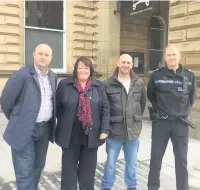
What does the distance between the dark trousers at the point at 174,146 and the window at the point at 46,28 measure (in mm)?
7646

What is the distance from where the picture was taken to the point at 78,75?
3.28 m

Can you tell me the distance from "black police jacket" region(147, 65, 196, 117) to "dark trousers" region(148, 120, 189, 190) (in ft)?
0.54

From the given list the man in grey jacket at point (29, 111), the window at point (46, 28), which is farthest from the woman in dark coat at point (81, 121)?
the window at point (46, 28)

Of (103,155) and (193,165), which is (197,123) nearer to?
(193,165)

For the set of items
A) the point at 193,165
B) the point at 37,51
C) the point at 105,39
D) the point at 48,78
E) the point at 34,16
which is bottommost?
the point at 193,165

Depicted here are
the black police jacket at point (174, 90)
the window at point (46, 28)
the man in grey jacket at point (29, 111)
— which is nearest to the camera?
the man in grey jacket at point (29, 111)

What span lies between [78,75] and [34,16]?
26.2 ft

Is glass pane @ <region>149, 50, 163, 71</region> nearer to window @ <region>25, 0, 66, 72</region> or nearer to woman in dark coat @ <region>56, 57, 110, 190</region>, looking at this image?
window @ <region>25, 0, 66, 72</region>

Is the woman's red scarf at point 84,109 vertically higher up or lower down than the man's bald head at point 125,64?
lower down

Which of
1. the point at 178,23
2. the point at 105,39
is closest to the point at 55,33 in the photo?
the point at 105,39

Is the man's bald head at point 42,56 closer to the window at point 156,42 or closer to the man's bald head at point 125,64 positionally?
the man's bald head at point 125,64

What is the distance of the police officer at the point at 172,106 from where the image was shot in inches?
138

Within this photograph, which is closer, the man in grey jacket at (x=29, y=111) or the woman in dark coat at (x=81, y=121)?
the man in grey jacket at (x=29, y=111)

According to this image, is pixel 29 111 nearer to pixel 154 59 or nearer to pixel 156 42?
pixel 154 59
